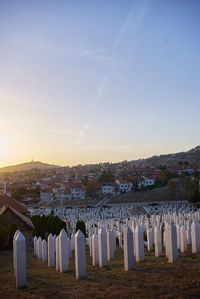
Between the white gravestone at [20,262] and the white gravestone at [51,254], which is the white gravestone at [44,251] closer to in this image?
the white gravestone at [51,254]

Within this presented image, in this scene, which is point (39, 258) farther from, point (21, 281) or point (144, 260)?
point (21, 281)

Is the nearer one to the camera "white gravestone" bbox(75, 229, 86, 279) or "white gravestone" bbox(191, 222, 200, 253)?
"white gravestone" bbox(75, 229, 86, 279)

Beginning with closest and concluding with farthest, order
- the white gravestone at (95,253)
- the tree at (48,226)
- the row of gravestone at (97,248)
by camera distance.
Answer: the row of gravestone at (97,248) → the white gravestone at (95,253) → the tree at (48,226)

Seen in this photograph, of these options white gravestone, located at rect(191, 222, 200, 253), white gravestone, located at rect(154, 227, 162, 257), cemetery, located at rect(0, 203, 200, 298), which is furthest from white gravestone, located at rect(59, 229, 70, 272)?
white gravestone, located at rect(191, 222, 200, 253)

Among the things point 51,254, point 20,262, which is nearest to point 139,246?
point 51,254

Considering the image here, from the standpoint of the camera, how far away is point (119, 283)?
19.9ft

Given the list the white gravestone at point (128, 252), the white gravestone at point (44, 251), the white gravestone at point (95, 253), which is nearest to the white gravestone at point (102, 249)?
the white gravestone at point (95, 253)

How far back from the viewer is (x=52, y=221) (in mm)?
17625

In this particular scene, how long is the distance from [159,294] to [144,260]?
3633 millimetres

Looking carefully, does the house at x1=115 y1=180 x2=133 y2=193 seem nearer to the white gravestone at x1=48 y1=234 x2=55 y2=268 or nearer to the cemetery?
the cemetery

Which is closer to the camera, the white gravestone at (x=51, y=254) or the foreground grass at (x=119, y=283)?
the foreground grass at (x=119, y=283)

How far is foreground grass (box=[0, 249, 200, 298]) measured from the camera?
531 cm

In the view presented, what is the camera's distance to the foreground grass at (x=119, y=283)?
531 cm

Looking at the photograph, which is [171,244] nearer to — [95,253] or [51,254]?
[95,253]
